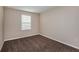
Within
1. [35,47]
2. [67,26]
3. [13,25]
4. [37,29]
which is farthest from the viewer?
[37,29]

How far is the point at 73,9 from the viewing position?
2371 millimetres

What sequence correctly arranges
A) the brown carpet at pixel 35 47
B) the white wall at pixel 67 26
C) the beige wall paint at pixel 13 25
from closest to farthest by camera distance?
the brown carpet at pixel 35 47
the white wall at pixel 67 26
the beige wall paint at pixel 13 25

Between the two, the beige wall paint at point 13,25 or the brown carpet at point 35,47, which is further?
the beige wall paint at point 13,25

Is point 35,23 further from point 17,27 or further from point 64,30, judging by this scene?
point 64,30

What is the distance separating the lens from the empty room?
233cm

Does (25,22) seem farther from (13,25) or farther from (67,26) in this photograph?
(67,26)

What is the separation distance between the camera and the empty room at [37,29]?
233 centimetres

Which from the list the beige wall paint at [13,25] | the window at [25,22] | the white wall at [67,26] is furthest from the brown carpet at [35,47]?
the window at [25,22]

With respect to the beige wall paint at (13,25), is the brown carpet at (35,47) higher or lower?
lower

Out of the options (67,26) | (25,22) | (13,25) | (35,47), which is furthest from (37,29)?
(67,26)

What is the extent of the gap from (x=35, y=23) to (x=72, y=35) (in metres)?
3.24

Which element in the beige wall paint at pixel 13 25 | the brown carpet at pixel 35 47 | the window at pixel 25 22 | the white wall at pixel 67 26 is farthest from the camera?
the window at pixel 25 22

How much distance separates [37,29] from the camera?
5172 mm

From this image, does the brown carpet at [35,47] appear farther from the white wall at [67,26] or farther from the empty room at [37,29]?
the white wall at [67,26]
